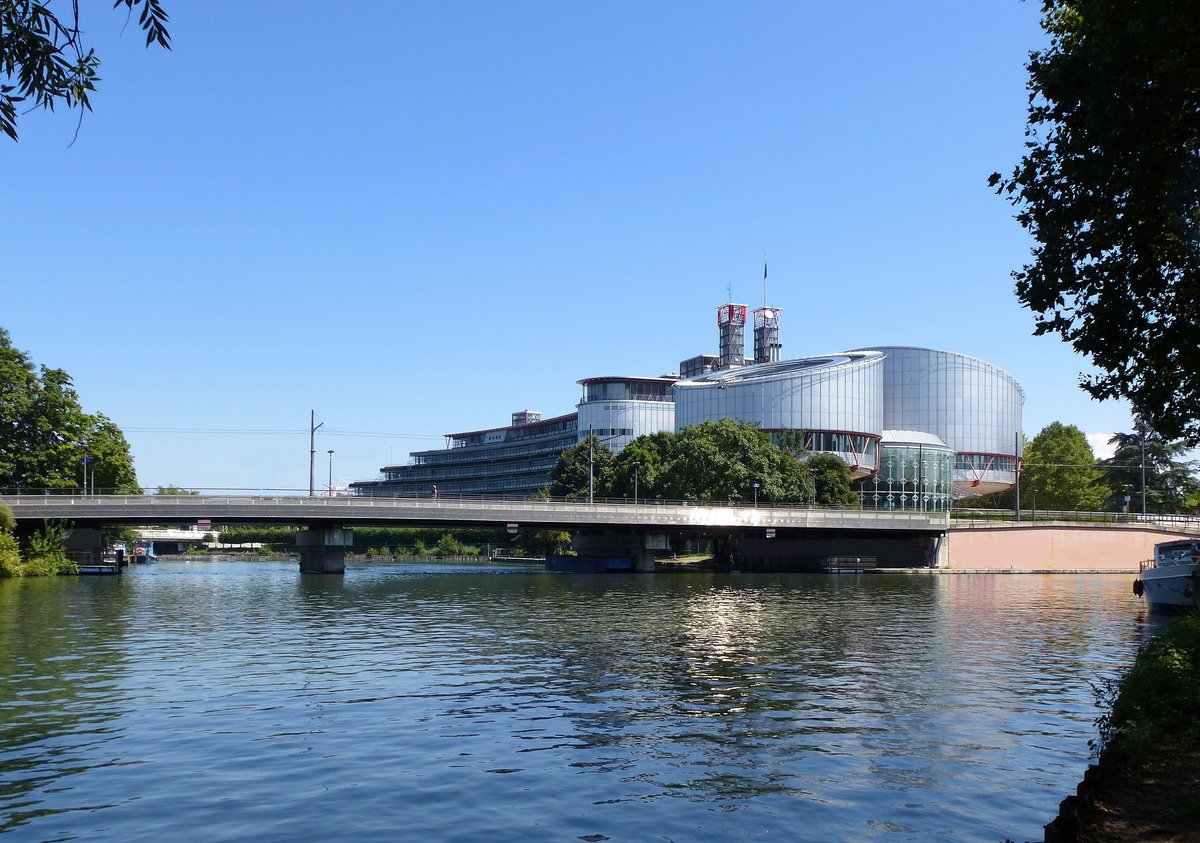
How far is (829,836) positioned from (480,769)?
700cm

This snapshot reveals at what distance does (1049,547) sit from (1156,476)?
4870 centimetres

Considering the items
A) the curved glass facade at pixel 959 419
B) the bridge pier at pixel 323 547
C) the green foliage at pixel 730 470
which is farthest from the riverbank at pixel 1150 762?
the curved glass facade at pixel 959 419

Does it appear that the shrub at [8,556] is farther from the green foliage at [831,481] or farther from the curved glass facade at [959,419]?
the curved glass facade at [959,419]

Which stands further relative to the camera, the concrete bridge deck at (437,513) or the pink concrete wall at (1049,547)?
the pink concrete wall at (1049,547)

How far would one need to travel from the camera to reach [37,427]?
107m

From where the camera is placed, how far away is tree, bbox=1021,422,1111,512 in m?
166

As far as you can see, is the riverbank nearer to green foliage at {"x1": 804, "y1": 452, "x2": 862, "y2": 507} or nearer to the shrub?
the shrub

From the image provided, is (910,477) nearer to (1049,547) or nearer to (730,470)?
(1049,547)

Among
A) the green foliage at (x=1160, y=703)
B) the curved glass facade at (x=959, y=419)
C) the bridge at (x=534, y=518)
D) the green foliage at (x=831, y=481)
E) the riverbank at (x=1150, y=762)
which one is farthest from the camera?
the curved glass facade at (x=959, y=419)

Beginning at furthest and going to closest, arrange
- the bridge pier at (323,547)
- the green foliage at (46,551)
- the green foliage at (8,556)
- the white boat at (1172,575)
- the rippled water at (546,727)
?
the bridge pier at (323,547) → the green foliage at (46,551) → the green foliage at (8,556) → the white boat at (1172,575) → the rippled water at (546,727)

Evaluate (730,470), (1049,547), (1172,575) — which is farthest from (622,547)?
(1172,575)

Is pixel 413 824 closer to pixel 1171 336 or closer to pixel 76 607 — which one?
pixel 1171 336

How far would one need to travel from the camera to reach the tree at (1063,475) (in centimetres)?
16550

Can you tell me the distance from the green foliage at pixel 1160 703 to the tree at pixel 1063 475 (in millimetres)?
152389
